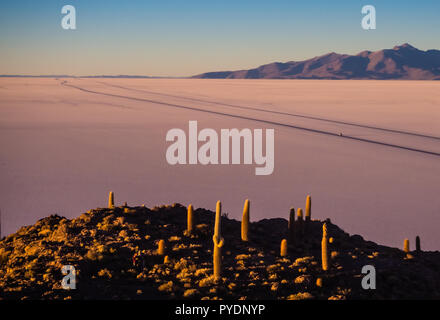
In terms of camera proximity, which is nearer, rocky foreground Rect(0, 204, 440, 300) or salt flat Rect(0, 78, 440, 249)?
rocky foreground Rect(0, 204, 440, 300)

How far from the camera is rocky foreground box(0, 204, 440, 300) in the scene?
30.8 ft

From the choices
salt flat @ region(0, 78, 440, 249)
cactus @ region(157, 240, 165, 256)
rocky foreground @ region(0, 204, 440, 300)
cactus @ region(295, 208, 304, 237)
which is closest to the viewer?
rocky foreground @ region(0, 204, 440, 300)

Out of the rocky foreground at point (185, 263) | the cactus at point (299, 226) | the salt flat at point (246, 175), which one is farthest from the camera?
the salt flat at point (246, 175)

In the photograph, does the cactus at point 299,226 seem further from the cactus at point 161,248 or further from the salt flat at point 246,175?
the salt flat at point 246,175

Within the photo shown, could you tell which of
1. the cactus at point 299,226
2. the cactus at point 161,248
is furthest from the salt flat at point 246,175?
the cactus at point 161,248

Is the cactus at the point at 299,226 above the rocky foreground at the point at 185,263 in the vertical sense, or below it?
above

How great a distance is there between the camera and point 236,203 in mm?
22141

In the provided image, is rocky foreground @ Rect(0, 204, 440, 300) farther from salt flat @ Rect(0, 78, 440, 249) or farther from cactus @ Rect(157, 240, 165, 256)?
salt flat @ Rect(0, 78, 440, 249)

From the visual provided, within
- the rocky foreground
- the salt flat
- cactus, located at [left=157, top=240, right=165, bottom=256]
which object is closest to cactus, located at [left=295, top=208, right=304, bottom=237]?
the rocky foreground

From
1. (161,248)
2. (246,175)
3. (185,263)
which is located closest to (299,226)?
(185,263)

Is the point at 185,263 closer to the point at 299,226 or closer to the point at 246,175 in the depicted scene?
the point at 299,226

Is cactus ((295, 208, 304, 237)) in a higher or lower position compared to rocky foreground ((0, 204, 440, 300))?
higher

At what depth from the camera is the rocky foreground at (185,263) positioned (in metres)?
9.39

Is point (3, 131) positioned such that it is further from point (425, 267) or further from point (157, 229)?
point (425, 267)
